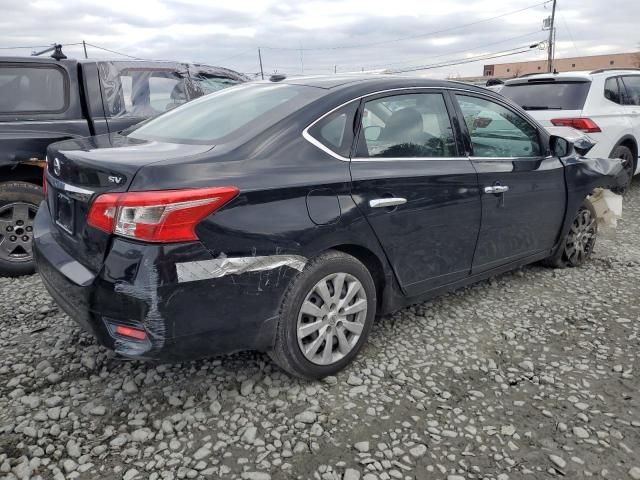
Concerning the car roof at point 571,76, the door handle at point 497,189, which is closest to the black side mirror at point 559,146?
the door handle at point 497,189

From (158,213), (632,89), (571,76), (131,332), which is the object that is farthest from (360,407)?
(632,89)

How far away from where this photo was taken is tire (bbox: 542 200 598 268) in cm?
426

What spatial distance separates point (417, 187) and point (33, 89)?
11.1ft

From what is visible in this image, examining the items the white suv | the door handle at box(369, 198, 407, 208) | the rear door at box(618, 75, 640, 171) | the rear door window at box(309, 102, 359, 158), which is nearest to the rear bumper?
the door handle at box(369, 198, 407, 208)

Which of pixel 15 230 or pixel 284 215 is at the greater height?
pixel 284 215

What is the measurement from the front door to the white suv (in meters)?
2.91

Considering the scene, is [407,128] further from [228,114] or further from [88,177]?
[88,177]

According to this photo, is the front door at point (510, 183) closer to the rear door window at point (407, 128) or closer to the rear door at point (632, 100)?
the rear door window at point (407, 128)

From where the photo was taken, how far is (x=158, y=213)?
2043 mm

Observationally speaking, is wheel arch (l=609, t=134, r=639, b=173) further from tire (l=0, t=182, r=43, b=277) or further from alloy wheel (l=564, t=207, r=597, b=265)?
tire (l=0, t=182, r=43, b=277)

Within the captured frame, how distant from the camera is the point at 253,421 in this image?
242 centimetres

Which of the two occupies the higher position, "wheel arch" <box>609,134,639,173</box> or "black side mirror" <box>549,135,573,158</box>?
"black side mirror" <box>549,135,573,158</box>

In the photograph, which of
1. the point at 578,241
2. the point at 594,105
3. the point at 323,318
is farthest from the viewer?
the point at 594,105

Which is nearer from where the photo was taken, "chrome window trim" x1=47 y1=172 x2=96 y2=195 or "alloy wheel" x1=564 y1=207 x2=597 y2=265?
"chrome window trim" x1=47 y1=172 x2=96 y2=195
